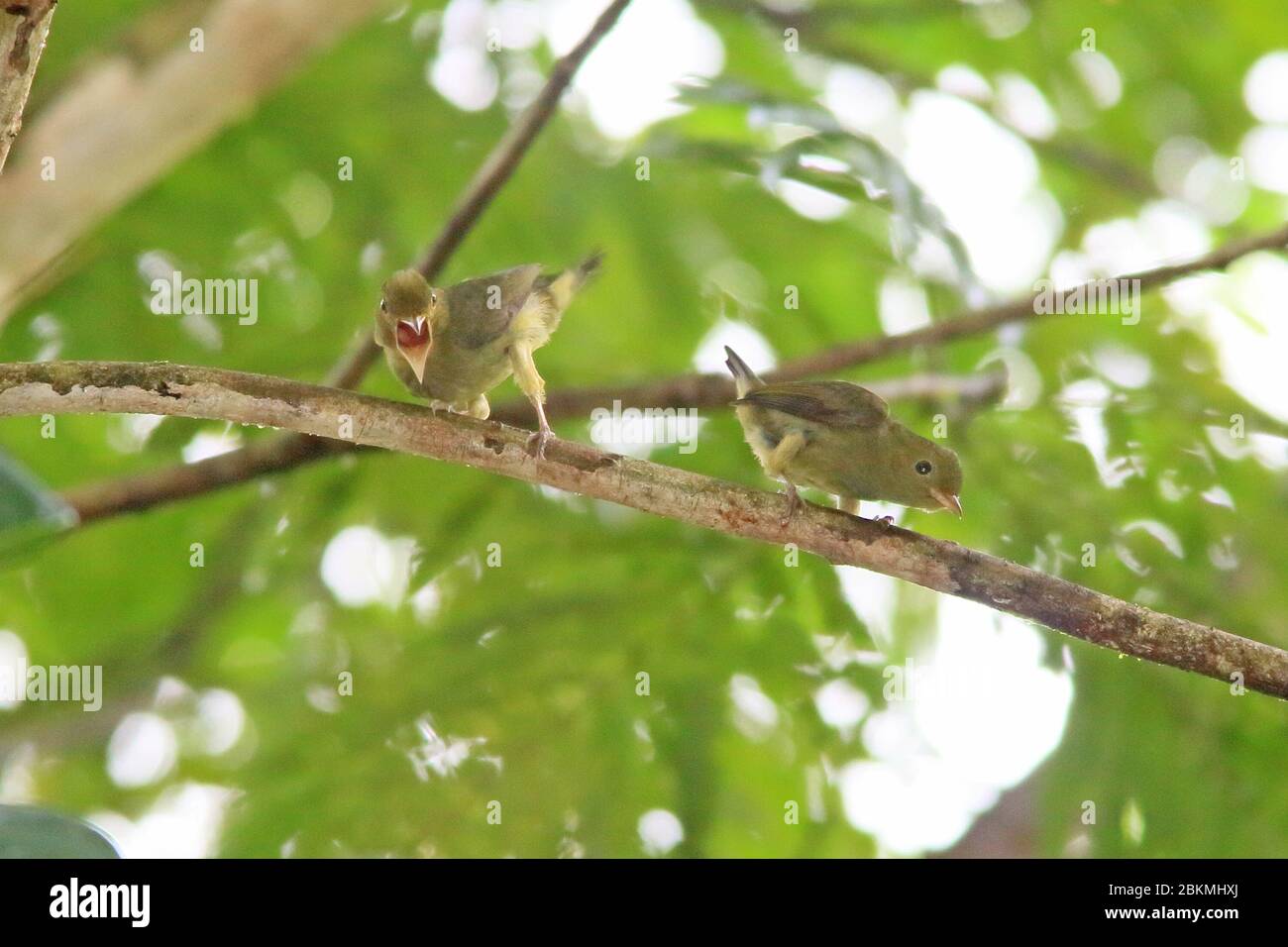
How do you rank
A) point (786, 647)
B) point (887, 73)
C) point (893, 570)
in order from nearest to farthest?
point (893, 570) → point (786, 647) → point (887, 73)

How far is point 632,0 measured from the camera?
4.31m

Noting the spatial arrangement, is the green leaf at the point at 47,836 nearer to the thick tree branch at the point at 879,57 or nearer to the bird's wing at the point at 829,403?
the bird's wing at the point at 829,403

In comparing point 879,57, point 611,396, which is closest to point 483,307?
point 611,396

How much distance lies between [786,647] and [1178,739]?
1.67 meters

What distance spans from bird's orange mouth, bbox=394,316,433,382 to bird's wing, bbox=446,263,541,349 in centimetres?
29

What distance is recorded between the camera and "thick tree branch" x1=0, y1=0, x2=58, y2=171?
2820 millimetres

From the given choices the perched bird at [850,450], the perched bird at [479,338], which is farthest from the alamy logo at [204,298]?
the perched bird at [850,450]

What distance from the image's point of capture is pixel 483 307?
4504mm

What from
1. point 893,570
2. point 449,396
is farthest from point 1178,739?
point 449,396

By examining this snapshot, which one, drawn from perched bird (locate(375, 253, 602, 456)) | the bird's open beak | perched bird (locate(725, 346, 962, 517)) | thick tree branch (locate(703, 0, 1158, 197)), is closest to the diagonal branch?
perched bird (locate(375, 253, 602, 456))

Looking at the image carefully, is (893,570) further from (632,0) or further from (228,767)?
(228,767)

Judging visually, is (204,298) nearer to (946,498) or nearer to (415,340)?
(415,340)
